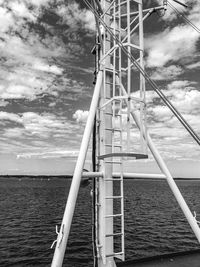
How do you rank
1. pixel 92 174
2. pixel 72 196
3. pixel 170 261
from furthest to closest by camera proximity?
1. pixel 170 261
2. pixel 92 174
3. pixel 72 196

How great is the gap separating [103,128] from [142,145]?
5.93 feet

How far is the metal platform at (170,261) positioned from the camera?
7765mm

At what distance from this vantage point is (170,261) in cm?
832

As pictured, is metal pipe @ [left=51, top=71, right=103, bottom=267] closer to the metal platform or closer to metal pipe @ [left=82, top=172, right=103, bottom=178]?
metal pipe @ [left=82, top=172, right=103, bottom=178]

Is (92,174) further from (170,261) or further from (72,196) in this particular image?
(170,261)

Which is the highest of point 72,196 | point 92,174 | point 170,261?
point 92,174

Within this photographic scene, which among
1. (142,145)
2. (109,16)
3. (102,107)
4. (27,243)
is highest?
(109,16)

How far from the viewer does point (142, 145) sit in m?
5.23

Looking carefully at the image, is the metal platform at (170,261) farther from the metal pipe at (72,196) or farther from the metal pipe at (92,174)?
the metal pipe at (72,196)

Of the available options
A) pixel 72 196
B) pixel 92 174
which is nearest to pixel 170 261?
pixel 92 174

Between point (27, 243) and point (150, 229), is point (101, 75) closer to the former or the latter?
point (27, 243)

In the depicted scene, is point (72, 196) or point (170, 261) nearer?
point (72, 196)

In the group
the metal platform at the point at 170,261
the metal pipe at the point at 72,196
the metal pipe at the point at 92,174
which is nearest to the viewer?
the metal pipe at the point at 72,196

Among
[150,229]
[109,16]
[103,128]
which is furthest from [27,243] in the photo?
[109,16]
